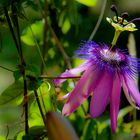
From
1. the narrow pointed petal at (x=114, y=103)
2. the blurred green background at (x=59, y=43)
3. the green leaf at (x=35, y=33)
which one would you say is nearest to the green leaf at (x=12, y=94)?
the blurred green background at (x=59, y=43)

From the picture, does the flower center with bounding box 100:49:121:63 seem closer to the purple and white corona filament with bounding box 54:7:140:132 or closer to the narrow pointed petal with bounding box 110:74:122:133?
the purple and white corona filament with bounding box 54:7:140:132

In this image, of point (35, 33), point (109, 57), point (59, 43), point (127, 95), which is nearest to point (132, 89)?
point (127, 95)

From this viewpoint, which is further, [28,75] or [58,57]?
[58,57]

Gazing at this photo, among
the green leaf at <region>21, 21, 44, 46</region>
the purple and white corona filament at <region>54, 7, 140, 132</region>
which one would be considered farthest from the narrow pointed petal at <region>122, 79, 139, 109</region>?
the green leaf at <region>21, 21, 44, 46</region>

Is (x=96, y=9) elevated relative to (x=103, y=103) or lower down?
lower down

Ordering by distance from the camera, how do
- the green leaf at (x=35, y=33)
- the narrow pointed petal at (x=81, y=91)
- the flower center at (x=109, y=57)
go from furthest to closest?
1. the green leaf at (x=35, y=33)
2. the flower center at (x=109, y=57)
3. the narrow pointed petal at (x=81, y=91)


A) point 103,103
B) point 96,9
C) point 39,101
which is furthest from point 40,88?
point 96,9

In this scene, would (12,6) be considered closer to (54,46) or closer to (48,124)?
(48,124)

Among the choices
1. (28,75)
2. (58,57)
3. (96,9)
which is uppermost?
(28,75)

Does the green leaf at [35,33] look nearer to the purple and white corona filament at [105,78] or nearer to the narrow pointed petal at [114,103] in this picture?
the purple and white corona filament at [105,78]
